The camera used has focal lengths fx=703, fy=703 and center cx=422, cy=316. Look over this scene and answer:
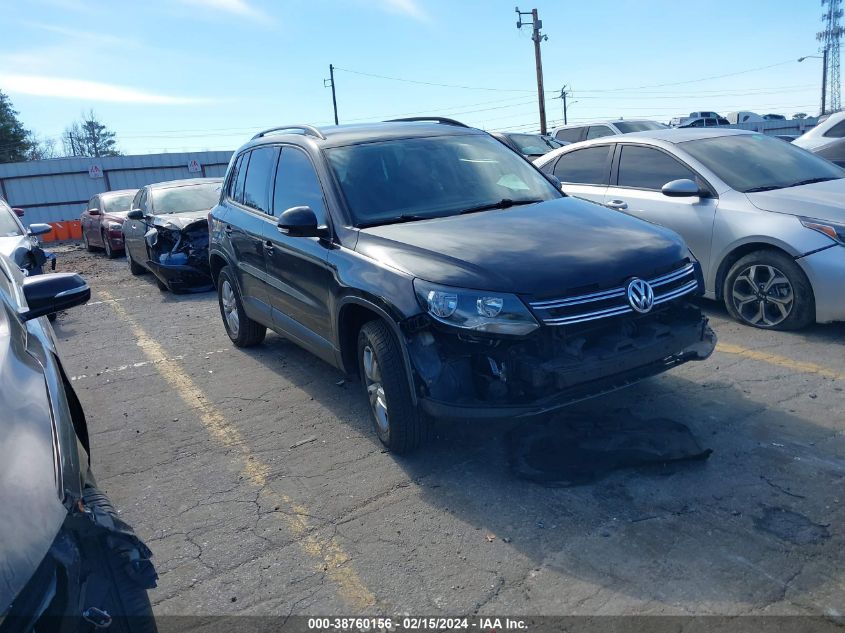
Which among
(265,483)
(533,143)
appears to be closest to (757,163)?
(265,483)

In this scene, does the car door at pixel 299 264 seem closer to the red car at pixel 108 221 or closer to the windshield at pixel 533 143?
the red car at pixel 108 221

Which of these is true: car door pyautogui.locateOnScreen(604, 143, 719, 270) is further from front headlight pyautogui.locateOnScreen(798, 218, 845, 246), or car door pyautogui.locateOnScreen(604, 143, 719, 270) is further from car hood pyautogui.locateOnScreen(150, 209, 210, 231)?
car hood pyautogui.locateOnScreen(150, 209, 210, 231)

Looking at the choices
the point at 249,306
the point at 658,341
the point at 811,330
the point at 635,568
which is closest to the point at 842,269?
the point at 811,330

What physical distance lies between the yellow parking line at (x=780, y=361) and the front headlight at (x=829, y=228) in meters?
Result: 1.05

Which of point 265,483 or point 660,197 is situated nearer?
point 265,483

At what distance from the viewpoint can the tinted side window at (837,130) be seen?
1024 centimetres

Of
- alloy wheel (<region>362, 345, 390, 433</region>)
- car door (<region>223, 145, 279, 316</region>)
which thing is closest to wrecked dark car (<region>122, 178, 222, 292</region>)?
car door (<region>223, 145, 279, 316</region>)

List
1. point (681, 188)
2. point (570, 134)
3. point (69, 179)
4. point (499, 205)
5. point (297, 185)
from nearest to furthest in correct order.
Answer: point (499, 205) < point (297, 185) < point (681, 188) < point (570, 134) < point (69, 179)

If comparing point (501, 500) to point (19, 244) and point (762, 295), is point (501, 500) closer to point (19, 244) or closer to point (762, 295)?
point (762, 295)

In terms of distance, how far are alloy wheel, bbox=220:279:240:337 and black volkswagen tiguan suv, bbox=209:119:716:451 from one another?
111cm

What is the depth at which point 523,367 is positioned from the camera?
138 inches

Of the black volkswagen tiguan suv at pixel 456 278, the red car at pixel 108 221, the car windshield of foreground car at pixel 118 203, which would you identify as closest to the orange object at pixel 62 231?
the red car at pixel 108 221

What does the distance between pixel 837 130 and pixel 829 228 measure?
599 cm

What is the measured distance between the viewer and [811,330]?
225 inches
